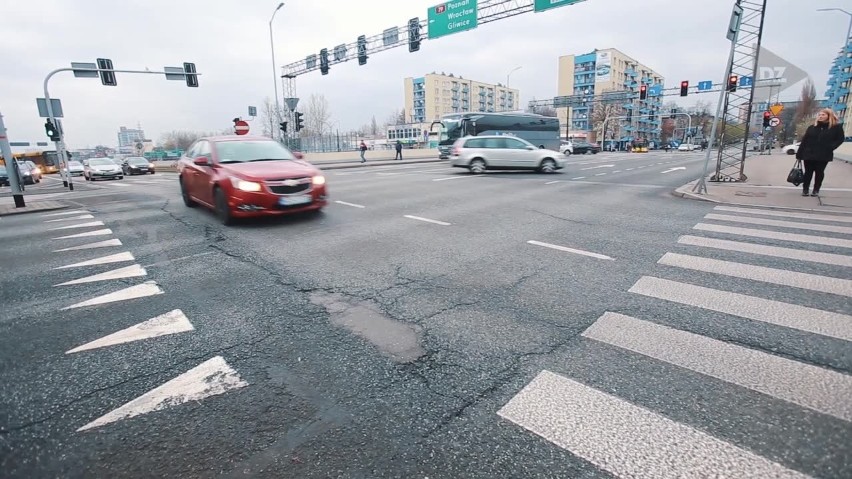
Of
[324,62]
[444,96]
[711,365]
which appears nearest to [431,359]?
[711,365]

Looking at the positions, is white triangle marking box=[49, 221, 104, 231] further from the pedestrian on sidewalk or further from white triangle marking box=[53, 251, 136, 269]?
the pedestrian on sidewalk

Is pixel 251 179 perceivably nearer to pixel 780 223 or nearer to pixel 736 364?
pixel 736 364

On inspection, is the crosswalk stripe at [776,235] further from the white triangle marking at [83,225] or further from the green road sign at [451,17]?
the green road sign at [451,17]

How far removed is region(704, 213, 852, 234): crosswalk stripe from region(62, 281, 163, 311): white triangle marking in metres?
8.83

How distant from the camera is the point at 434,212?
27.8 feet

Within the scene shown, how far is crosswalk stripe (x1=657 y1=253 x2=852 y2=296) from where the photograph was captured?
13.1 ft

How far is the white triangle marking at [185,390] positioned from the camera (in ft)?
7.47

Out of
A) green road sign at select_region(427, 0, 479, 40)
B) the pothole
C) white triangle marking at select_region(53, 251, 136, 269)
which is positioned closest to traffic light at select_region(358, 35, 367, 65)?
green road sign at select_region(427, 0, 479, 40)

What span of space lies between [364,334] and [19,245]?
6787mm

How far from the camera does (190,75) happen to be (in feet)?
82.3

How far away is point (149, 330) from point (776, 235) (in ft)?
26.4

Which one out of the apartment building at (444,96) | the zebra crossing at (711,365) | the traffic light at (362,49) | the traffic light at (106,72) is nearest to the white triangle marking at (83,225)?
the zebra crossing at (711,365)

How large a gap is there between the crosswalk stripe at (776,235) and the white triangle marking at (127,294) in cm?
773

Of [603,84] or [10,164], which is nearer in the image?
[10,164]
